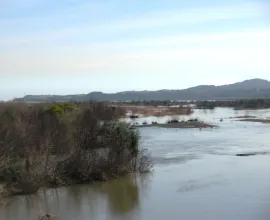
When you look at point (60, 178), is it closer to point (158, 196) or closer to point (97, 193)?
point (97, 193)

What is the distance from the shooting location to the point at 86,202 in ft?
59.7

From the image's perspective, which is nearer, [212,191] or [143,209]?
[143,209]

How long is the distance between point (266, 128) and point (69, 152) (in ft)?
106

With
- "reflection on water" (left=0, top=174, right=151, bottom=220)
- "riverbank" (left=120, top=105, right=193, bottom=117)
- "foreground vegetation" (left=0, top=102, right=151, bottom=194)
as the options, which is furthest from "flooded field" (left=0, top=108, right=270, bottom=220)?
"riverbank" (left=120, top=105, right=193, bottom=117)

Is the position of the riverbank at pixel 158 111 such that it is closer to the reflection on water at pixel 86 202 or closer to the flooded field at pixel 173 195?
the flooded field at pixel 173 195

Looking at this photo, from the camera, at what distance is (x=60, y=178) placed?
21.2 meters

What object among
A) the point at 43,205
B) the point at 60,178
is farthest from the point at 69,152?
the point at 43,205

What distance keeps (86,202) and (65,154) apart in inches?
161

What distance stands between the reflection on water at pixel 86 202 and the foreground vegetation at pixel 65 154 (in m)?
0.66

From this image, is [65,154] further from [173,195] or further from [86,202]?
[173,195]

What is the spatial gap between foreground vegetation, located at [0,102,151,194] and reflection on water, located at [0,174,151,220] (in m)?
0.66

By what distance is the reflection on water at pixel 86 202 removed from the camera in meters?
16.3

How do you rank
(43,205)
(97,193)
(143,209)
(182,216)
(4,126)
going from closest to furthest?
(182,216) → (143,209) → (43,205) → (97,193) → (4,126)

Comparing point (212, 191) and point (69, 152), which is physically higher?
point (69, 152)
